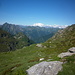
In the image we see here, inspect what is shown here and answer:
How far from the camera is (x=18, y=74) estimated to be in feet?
70.1

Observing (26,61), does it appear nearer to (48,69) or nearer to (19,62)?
(19,62)

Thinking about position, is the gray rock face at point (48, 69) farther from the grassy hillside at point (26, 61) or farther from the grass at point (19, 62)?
the grass at point (19, 62)

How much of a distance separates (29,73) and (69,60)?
11.4 meters

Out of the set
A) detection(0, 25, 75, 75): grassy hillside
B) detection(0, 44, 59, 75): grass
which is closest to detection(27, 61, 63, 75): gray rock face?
detection(0, 25, 75, 75): grassy hillside

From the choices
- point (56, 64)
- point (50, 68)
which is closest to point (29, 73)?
point (50, 68)

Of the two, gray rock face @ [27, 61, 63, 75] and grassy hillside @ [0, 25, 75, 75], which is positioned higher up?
gray rock face @ [27, 61, 63, 75]

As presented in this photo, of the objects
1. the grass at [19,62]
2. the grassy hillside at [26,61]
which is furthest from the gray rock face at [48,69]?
the grass at [19,62]

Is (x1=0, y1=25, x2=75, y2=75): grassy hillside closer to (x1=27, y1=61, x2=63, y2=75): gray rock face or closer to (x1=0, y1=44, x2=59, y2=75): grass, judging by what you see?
(x1=0, y1=44, x2=59, y2=75): grass

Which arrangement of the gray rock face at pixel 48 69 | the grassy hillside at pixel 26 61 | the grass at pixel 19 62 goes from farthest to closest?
the grass at pixel 19 62, the grassy hillside at pixel 26 61, the gray rock face at pixel 48 69

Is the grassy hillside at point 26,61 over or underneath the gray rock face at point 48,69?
underneath

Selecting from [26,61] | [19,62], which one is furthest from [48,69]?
[19,62]

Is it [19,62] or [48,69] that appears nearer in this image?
[48,69]

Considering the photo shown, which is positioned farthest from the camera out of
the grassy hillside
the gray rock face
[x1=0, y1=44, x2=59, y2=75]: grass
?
[x1=0, y1=44, x2=59, y2=75]: grass

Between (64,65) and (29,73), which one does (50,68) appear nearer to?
(64,65)
